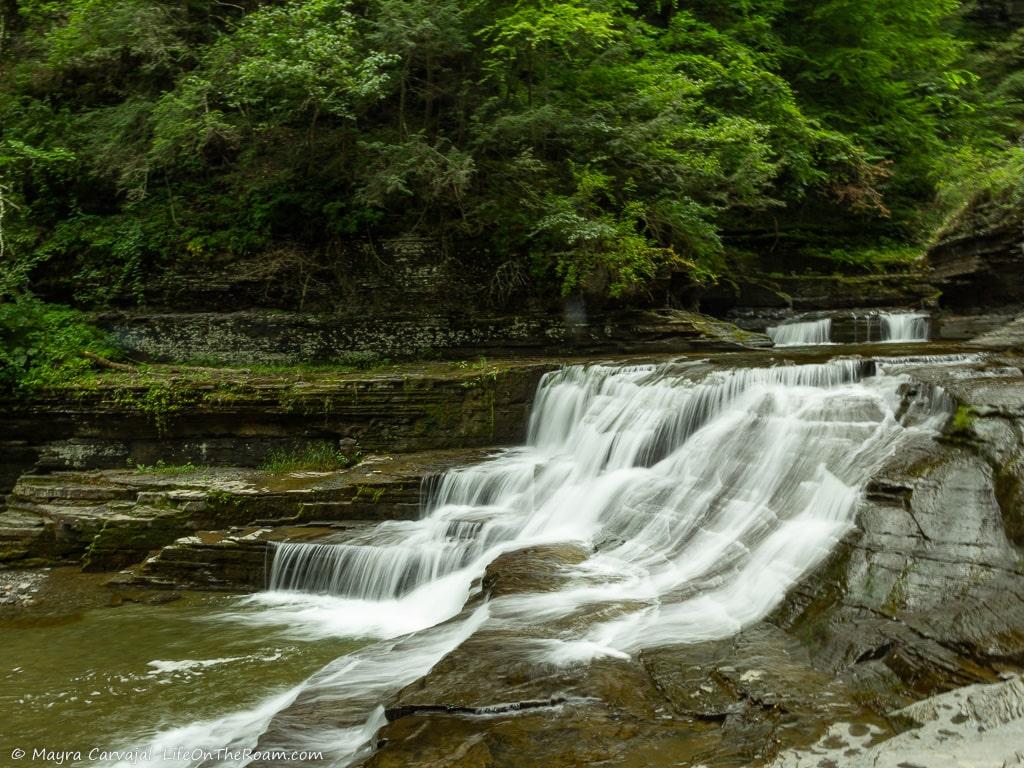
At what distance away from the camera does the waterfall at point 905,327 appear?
39.7 feet

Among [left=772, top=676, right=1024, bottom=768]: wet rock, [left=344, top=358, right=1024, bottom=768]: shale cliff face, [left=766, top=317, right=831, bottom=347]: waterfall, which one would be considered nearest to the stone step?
[left=344, top=358, right=1024, bottom=768]: shale cliff face

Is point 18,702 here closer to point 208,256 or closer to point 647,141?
point 208,256

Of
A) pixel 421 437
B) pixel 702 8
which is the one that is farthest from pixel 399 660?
pixel 702 8

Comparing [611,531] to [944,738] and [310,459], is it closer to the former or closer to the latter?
[944,738]

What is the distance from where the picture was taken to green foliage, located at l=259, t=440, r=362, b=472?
9.99m

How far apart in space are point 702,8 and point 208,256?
440 inches

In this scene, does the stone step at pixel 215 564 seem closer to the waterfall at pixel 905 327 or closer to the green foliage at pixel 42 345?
the green foliage at pixel 42 345

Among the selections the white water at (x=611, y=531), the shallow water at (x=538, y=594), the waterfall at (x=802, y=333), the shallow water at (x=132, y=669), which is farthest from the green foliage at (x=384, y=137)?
the shallow water at (x=132, y=669)

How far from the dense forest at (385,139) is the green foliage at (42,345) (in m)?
0.30

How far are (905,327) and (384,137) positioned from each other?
29.4ft

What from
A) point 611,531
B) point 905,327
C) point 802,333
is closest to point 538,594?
point 611,531

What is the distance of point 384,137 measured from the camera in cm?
1215

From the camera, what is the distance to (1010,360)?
779 cm

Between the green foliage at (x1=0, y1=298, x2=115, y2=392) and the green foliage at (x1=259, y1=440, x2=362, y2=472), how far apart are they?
305cm
